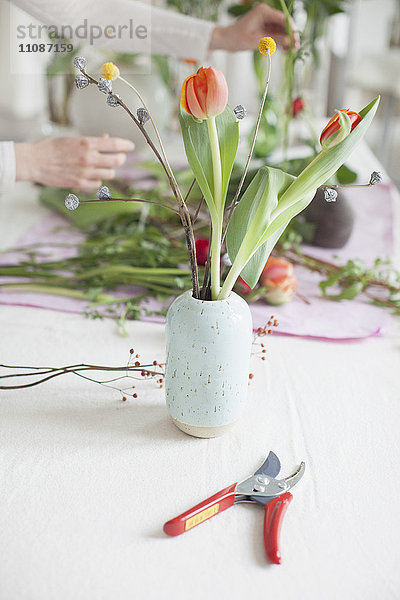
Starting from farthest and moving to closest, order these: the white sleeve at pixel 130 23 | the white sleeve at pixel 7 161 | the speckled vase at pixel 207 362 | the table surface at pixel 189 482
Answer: the white sleeve at pixel 130 23, the white sleeve at pixel 7 161, the speckled vase at pixel 207 362, the table surface at pixel 189 482

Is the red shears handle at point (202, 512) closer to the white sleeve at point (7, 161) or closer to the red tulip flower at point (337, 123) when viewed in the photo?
the red tulip flower at point (337, 123)

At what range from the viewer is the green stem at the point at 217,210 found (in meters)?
0.51

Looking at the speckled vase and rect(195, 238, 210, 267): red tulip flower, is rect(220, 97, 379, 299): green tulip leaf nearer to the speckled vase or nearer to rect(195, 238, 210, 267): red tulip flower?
the speckled vase

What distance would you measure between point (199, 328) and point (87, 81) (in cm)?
23

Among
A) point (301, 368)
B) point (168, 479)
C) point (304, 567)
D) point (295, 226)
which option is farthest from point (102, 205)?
point (304, 567)

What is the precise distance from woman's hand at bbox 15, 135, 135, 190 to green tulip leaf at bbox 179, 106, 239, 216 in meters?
0.44

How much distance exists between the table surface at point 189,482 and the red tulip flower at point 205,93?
31 centimetres

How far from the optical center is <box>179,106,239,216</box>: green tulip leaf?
0.53m

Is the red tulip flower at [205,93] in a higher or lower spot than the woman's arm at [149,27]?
lower

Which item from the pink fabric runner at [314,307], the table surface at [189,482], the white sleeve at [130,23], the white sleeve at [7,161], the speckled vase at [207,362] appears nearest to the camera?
the table surface at [189,482]

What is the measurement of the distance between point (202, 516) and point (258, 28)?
92 centimetres

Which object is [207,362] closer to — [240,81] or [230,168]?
[230,168]

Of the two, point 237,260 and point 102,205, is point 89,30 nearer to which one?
point 102,205

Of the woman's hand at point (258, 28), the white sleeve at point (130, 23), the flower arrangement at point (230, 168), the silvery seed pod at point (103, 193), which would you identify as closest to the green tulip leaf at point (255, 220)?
the flower arrangement at point (230, 168)
